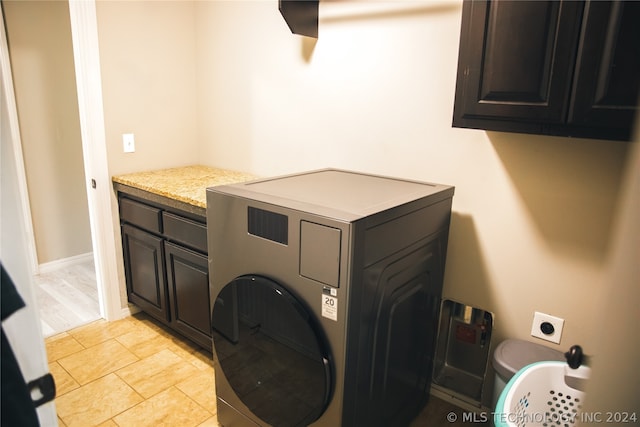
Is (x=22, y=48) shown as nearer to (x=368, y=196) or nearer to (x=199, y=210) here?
(x=199, y=210)

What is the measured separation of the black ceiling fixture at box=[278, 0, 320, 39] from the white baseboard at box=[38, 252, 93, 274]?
2677 mm

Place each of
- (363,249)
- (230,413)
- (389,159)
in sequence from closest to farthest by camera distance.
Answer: (363,249), (230,413), (389,159)

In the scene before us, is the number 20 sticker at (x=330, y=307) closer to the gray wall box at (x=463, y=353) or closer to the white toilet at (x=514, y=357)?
the white toilet at (x=514, y=357)

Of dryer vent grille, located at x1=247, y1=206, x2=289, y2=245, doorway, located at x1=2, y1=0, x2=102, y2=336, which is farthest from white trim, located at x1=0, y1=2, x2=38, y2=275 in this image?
dryer vent grille, located at x1=247, y1=206, x2=289, y2=245

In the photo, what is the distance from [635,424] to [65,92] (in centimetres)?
372

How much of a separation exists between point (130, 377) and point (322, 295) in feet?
4.59

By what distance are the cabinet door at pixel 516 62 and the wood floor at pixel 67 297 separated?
2.48 meters

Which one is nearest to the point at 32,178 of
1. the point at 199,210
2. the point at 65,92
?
the point at 65,92

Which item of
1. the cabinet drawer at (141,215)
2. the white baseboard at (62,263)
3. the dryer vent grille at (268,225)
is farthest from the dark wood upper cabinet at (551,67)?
the white baseboard at (62,263)

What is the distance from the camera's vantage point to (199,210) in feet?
6.61

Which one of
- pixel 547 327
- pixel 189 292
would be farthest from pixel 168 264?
pixel 547 327

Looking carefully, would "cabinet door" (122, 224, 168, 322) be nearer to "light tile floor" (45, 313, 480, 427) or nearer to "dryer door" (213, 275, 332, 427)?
"light tile floor" (45, 313, 480, 427)

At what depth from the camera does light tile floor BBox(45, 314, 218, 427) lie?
6.16ft

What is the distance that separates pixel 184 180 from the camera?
242 cm
